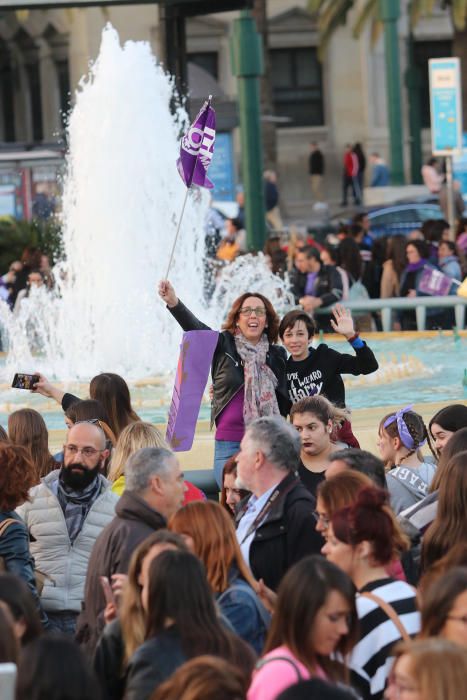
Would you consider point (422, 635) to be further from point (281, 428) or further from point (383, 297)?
point (383, 297)

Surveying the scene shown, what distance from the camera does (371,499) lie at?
19.1ft

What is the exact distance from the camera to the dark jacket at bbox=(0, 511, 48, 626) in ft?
22.0

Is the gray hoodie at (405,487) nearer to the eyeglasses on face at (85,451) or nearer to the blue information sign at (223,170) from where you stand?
the eyeglasses on face at (85,451)

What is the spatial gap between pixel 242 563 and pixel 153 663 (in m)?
0.99

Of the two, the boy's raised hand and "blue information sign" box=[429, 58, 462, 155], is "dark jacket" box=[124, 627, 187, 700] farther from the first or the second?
"blue information sign" box=[429, 58, 462, 155]

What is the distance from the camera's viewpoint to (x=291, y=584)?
5125mm

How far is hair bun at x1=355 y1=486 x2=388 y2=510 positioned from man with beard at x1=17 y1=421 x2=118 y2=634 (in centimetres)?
162

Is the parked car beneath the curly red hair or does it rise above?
above

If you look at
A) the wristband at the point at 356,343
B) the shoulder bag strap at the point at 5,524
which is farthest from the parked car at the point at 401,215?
the shoulder bag strap at the point at 5,524

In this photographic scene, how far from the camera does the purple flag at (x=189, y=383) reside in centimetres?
950

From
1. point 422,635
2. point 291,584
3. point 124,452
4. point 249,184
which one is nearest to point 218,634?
point 291,584

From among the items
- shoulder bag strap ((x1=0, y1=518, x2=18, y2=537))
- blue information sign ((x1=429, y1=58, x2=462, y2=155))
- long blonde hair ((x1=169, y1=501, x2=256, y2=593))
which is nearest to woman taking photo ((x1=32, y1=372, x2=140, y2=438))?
shoulder bag strap ((x1=0, y1=518, x2=18, y2=537))

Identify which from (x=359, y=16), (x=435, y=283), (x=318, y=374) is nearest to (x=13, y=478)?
(x=318, y=374)

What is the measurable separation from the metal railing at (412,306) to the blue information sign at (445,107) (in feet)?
13.6
